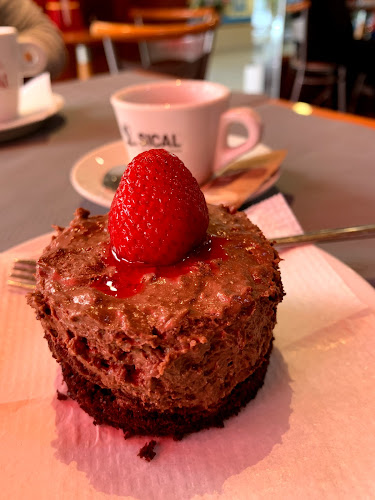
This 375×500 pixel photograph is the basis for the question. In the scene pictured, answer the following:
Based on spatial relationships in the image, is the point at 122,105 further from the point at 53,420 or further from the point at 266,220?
the point at 53,420

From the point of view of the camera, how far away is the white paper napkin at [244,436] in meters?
0.57

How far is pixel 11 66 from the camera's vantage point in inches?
64.7

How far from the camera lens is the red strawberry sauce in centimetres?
63

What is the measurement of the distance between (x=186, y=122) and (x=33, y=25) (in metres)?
2.01

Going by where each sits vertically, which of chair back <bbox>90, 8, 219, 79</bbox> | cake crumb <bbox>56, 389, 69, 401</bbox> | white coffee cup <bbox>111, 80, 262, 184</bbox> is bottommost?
chair back <bbox>90, 8, 219, 79</bbox>

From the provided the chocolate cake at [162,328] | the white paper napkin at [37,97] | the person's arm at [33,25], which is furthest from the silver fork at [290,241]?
the person's arm at [33,25]

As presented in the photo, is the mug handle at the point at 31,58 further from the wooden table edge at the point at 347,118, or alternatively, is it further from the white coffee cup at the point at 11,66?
the wooden table edge at the point at 347,118

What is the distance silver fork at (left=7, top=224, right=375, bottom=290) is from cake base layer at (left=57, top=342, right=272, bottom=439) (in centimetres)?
24

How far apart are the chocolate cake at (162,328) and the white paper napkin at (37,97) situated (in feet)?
4.43

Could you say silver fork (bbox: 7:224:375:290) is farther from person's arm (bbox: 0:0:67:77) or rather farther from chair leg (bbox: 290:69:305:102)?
chair leg (bbox: 290:69:305:102)

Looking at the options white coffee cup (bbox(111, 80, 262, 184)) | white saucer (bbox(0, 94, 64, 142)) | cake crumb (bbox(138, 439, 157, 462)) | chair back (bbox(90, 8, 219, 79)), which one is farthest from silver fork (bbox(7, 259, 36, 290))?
chair back (bbox(90, 8, 219, 79))

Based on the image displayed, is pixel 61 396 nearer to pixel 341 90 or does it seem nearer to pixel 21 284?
pixel 21 284

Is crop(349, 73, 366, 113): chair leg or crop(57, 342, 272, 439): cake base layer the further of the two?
crop(349, 73, 366, 113): chair leg

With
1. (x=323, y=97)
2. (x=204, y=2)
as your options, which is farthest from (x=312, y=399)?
(x=204, y=2)
